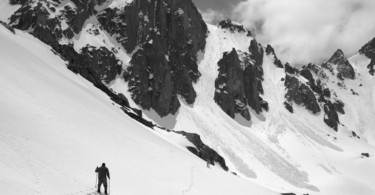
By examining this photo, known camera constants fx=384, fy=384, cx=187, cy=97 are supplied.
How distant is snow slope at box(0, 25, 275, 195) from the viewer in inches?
803

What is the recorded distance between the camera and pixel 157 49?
6230 inches

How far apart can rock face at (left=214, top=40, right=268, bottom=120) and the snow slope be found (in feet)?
412

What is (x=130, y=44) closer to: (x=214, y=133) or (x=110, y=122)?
(x=214, y=133)

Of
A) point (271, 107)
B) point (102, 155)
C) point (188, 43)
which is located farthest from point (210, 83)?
point (102, 155)

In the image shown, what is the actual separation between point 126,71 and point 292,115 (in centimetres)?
9409

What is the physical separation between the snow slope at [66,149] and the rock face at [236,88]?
125494 millimetres

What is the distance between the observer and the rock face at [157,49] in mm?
147250

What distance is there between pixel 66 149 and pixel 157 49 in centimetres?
13336

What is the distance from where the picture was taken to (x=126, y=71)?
482 feet

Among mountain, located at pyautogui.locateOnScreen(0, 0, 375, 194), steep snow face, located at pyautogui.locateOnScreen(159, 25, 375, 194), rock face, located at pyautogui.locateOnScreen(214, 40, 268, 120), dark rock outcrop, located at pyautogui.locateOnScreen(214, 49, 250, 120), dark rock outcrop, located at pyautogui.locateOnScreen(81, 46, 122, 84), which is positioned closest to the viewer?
mountain, located at pyautogui.locateOnScreen(0, 0, 375, 194)

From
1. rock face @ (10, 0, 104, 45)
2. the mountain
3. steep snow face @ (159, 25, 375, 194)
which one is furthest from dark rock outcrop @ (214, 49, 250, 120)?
rock face @ (10, 0, 104, 45)

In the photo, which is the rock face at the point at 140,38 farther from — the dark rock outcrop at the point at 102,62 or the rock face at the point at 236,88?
the rock face at the point at 236,88

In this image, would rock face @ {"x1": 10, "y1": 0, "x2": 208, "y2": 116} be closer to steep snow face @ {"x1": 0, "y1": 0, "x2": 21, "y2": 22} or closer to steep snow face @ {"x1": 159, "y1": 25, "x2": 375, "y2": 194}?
steep snow face @ {"x1": 0, "y1": 0, "x2": 21, "y2": 22}

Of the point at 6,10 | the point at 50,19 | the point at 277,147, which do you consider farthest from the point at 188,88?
the point at 6,10
